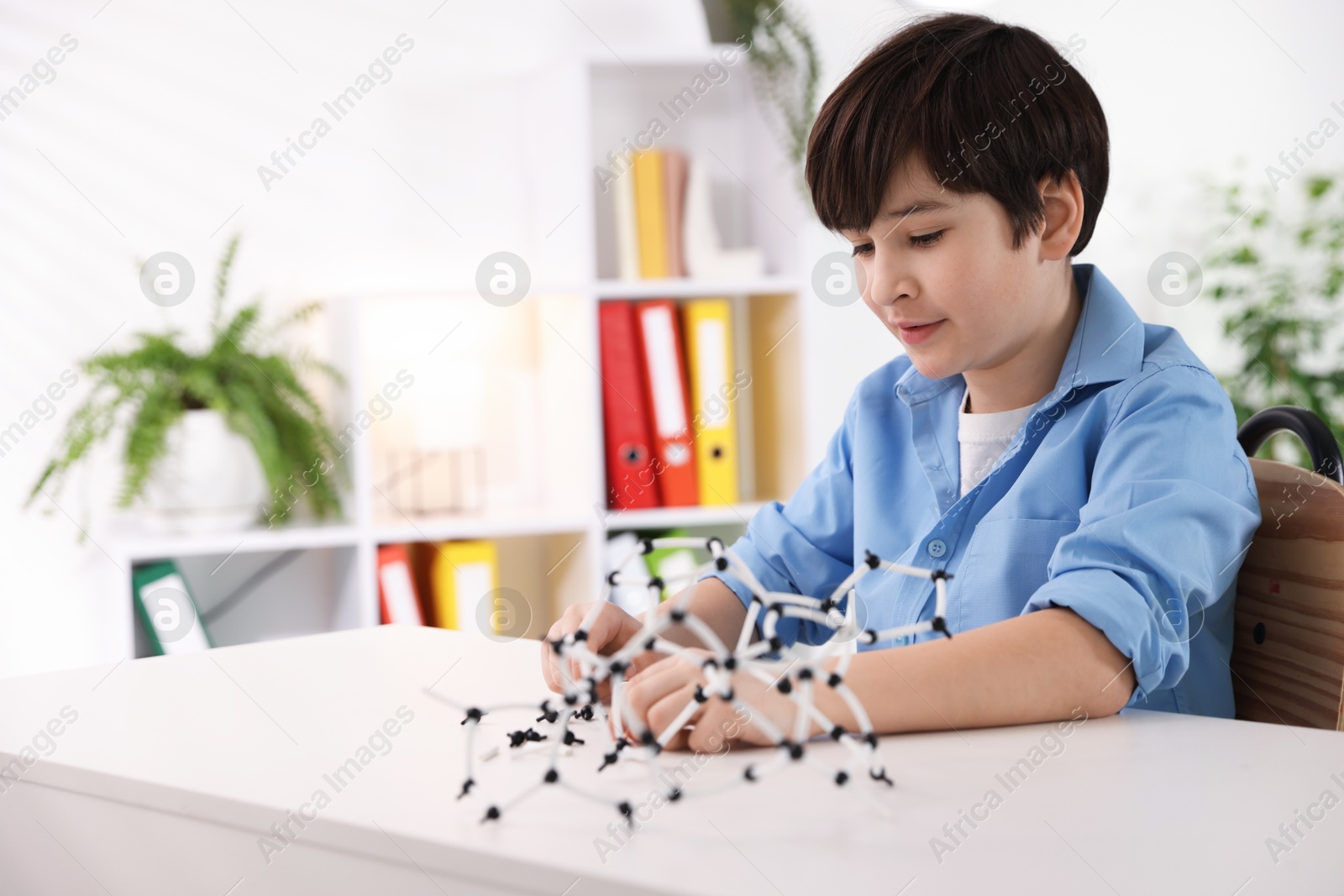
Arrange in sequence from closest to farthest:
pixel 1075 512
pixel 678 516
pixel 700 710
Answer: pixel 700 710 < pixel 1075 512 < pixel 678 516

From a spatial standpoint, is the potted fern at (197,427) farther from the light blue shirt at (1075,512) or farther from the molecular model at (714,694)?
the molecular model at (714,694)

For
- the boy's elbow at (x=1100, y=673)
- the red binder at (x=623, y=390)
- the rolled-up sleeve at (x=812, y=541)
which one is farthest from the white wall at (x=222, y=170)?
the boy's elbow at (x=1100, y=673)

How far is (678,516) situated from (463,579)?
1.44ft

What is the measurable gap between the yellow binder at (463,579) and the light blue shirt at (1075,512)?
3.64 feet

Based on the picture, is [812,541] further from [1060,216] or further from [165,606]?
[165,606]

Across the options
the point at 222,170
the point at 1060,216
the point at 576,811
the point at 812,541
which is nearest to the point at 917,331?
the point at 1060,216

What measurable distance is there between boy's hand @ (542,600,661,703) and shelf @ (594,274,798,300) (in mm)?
1414

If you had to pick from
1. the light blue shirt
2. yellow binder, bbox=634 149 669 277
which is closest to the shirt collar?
the light blue shirt

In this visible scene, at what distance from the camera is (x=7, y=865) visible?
0.77 meters

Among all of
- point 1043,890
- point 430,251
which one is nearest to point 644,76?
point 430,251

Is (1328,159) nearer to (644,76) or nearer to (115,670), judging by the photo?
→ (644,76)

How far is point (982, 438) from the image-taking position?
3.51ft

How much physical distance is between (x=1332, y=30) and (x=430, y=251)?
2437 millimetres

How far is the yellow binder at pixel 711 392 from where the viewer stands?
87.7 inches
